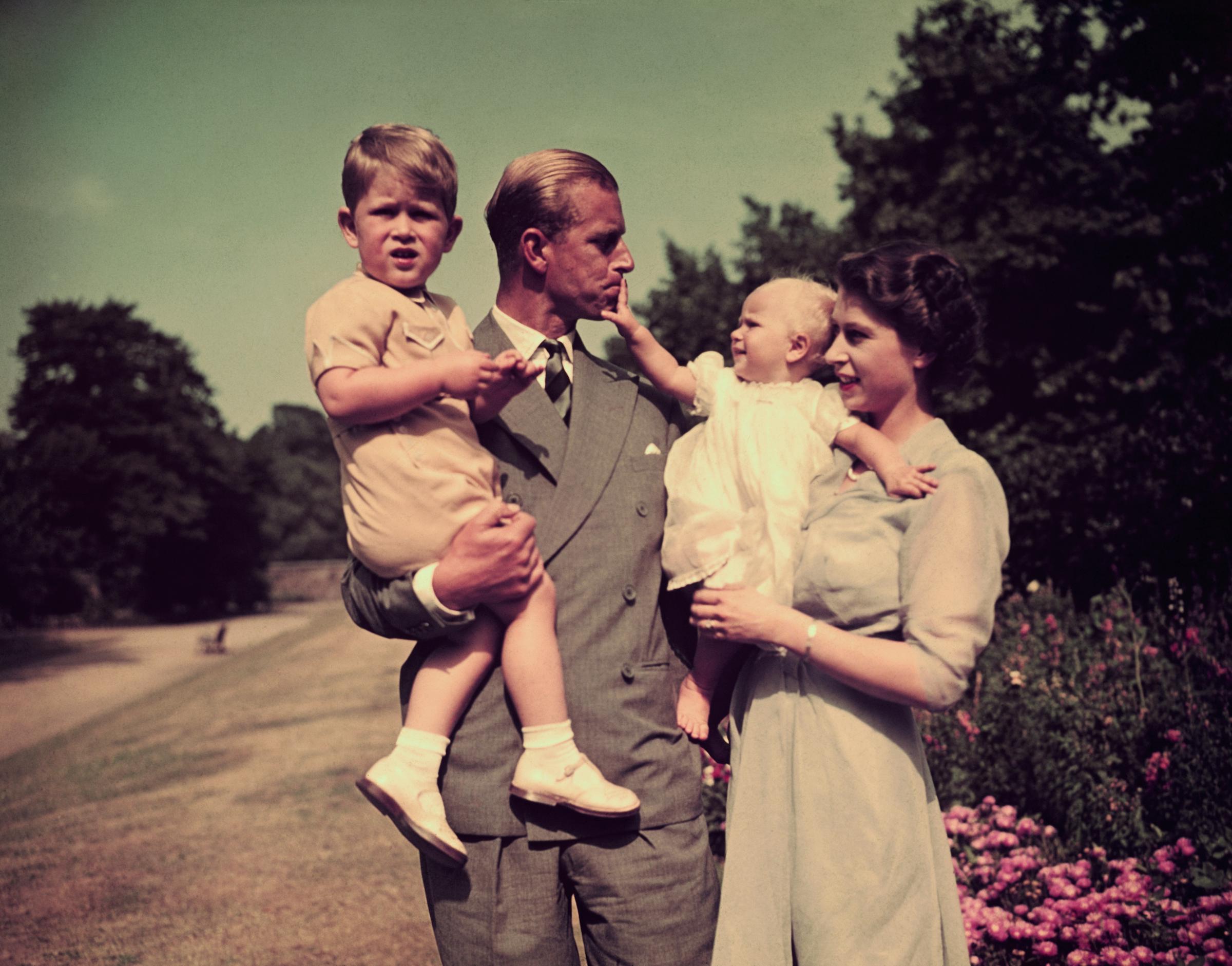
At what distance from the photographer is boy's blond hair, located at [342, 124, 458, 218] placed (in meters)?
2.50

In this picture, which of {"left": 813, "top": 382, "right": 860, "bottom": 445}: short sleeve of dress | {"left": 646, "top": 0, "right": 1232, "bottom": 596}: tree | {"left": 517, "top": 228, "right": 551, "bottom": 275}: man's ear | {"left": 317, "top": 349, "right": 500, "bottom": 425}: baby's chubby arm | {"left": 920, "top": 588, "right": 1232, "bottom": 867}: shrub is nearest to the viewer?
{"left": 317, "top": 349, "right": 500, "bottom": 425}: baby's chubby arm

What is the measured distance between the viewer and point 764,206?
27953mm

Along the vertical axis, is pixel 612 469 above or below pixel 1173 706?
above

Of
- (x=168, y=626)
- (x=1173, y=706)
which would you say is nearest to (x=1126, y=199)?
(x=1173, y=706)

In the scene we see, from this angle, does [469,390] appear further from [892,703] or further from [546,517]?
[892,703]

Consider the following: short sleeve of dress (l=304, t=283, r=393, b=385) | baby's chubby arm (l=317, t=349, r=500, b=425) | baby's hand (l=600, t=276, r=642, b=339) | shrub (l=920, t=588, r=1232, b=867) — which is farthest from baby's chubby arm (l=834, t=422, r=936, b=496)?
shrub (l=920, t=588, r=1232, b=867)

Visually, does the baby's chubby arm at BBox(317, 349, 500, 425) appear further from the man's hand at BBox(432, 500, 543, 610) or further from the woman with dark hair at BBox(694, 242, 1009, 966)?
the woman with dark hair at BBox(694, 242, 1009, 966)

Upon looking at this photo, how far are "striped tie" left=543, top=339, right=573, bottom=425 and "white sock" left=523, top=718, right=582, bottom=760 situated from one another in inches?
35.2

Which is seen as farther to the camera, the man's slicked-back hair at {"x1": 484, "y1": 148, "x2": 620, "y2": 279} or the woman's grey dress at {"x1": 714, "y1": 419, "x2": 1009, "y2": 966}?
the man's slicked-back hair at {"x1": 484, "y1": 148, "x2": 620, "y2": 279}

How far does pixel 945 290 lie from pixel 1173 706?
479cm

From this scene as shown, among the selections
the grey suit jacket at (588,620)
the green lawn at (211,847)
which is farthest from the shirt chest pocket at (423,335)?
the green lawn at (211,847)

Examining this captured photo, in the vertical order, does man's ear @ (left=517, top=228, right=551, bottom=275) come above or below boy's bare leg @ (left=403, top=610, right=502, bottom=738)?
above

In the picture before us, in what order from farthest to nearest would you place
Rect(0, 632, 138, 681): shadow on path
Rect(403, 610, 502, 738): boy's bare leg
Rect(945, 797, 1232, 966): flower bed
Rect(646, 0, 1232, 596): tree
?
1. Rect(0, 632, 138, 681): shadow on path
2. Rect(646, 0, 1232, 596): tree
3. Rect(945, 797, 1232, 966): flower bed
4. Rect(403, 610, 502, 738): boy's bare leg

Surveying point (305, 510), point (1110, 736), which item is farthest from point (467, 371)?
point (305, 510)
